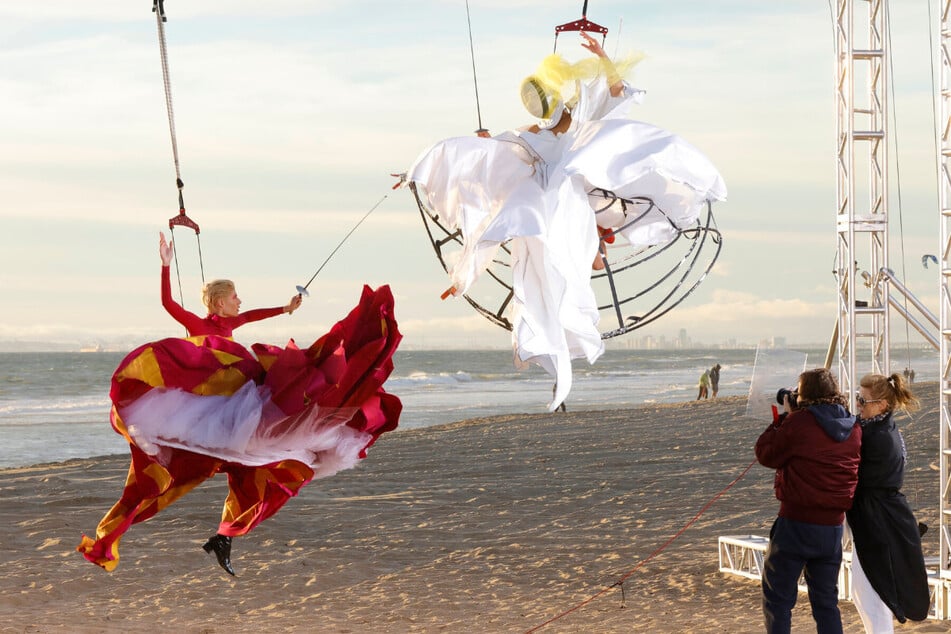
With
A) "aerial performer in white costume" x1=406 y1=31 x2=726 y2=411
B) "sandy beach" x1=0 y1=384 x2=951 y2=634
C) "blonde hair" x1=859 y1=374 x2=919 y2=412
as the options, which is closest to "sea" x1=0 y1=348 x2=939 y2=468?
"blonde hair" x1=859 y1=374 x2=919 y2=412

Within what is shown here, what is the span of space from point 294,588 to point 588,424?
983 centimetres

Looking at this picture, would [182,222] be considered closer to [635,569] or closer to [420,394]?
[635,569]

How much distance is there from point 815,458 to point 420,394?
27.1 m

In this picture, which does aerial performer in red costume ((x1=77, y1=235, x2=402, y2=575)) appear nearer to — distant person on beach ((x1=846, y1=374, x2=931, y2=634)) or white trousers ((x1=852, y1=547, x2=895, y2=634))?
distant person on beach ((x1=846, y1=374, x2=931, y2=634))

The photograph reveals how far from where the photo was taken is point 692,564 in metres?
7.73

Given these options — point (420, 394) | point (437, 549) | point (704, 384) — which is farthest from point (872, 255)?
point (420, 394)

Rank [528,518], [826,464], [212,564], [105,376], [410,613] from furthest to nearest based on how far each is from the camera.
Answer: [105,376]
[528,518]
[212,564]
[410,613]
[826,464]

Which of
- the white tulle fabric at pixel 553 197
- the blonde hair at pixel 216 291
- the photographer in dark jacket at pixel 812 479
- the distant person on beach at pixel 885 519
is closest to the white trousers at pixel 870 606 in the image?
the distant person on beach at pixel 885 519

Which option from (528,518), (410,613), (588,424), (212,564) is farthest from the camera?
(588,424)

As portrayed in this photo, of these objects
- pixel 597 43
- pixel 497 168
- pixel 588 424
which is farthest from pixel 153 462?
pixel 588 424

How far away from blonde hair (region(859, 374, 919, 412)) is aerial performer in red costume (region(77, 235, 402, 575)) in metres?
1.89

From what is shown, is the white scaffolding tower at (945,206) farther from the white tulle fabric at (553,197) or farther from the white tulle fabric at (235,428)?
the white tulle fabric at (235,428)

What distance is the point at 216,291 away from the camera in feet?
13.7

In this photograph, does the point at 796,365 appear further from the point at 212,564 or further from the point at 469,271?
the point at 212,564
